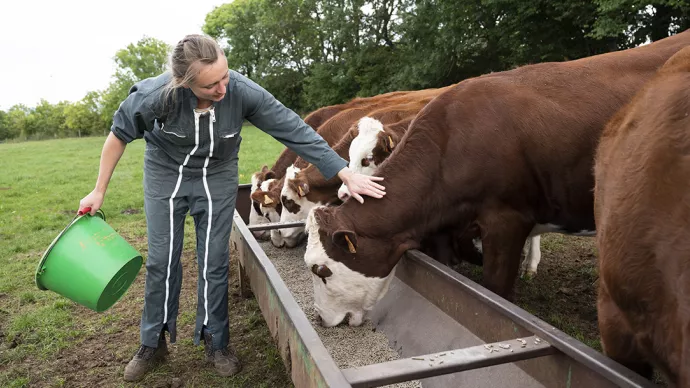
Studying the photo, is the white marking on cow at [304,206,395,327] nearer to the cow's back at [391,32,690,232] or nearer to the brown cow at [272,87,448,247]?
the cow's back at [391,32,690,232]

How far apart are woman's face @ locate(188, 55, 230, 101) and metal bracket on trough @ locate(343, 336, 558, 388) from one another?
5.64 feet

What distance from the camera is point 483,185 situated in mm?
3678

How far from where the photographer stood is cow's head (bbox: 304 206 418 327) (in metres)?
3.59

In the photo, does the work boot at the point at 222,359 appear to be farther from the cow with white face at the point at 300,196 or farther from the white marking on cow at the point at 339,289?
the cow with white face at the point at 300,196

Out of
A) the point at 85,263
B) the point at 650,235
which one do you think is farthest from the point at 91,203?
the point at 650,235

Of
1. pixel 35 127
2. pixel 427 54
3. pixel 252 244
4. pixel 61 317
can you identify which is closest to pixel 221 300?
pixel 252 244

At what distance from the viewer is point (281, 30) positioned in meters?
41.4

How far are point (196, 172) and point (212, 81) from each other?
70 centimetres

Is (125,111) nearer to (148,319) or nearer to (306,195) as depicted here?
(148,319)

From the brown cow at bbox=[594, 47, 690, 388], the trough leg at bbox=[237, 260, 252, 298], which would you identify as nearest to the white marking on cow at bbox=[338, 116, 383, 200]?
the trough leg at bbox=[237, 260, 252, 298]

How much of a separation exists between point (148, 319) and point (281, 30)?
40018mm

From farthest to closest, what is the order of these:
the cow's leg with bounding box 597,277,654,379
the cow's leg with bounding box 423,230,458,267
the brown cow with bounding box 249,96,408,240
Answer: the brown cow with bounding box 249,96,408,240 < the cow's leg with bounding box 423,230,458,267 < the cow's leg with bounding box 597,277,654,379

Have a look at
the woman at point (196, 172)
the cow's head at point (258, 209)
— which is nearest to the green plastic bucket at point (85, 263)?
the woman at point (196, 172)

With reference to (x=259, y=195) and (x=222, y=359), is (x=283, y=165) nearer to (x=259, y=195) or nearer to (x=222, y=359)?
(x=259, y=195)
